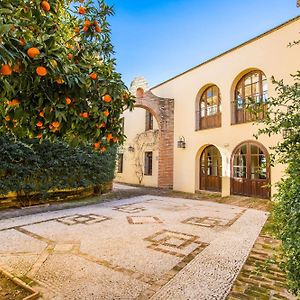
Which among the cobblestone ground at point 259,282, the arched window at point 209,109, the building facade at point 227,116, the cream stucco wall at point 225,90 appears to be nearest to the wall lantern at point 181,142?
the building facade at point 227,116

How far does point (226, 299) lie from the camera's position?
80.4 inches

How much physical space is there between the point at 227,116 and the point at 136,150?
22.7 ft

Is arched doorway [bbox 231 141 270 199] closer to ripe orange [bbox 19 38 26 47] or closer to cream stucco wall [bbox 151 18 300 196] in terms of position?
cream stucco wall [bbox 151 18 300 196]

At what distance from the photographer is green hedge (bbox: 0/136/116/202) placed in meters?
5.75

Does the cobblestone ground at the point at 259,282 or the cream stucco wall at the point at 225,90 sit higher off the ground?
the cream stucco wall at the point at 225,90

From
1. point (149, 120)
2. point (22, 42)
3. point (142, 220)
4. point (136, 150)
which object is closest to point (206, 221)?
point (142, 220)

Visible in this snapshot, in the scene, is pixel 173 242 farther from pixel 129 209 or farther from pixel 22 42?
pixel 22 42

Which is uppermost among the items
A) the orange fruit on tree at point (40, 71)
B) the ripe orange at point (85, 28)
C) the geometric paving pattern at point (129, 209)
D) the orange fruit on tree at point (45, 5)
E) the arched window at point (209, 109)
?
the arched window at point (209, 109)

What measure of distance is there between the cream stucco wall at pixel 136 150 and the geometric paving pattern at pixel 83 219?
7312mm

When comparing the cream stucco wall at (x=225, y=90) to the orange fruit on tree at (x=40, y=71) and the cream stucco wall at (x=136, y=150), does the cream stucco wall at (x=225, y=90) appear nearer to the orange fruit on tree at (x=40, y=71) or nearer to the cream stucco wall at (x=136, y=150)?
the cream stucco wall at (x=136, y=150)

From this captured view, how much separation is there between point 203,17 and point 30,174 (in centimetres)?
666

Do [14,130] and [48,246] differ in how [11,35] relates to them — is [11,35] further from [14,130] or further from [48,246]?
[48,246]

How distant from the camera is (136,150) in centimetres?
1432

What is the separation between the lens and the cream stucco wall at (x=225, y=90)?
7250mm
